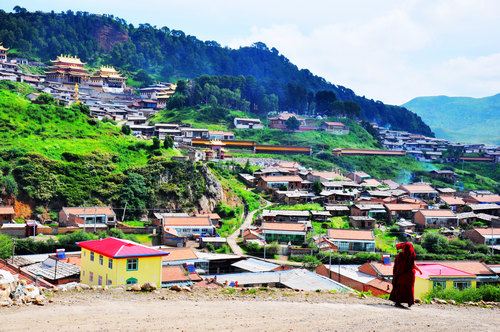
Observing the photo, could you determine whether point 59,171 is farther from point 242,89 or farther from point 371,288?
point 242,89

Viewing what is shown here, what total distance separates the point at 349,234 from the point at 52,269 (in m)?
17.5

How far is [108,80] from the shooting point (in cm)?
6875

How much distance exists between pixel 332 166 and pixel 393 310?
46522mm

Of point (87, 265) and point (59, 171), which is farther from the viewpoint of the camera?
point (59, 171)

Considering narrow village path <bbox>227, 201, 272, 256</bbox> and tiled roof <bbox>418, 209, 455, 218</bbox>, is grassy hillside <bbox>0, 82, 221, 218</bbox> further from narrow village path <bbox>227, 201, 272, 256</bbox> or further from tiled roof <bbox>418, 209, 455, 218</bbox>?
tiled roof <bbox>418, 209, 455, 218</bbox>

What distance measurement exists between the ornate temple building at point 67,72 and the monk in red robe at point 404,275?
198 feet

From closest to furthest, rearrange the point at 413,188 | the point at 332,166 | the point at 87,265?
the point at 87,265
the point at 413,188
the point at 332,166

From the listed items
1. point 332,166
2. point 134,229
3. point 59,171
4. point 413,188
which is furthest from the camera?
point 332,166

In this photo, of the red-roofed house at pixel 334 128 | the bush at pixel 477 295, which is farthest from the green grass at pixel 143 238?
the red-roofed house at pixel 334 128

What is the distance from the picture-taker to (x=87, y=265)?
54.5 feet

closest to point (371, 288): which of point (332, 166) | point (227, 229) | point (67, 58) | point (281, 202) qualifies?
point (227, 229)

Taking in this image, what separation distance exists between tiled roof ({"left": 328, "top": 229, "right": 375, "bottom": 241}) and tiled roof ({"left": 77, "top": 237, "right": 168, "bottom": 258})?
1846 cm

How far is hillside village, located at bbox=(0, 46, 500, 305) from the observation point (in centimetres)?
1991

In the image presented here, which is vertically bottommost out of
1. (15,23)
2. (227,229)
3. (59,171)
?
(227,229)
